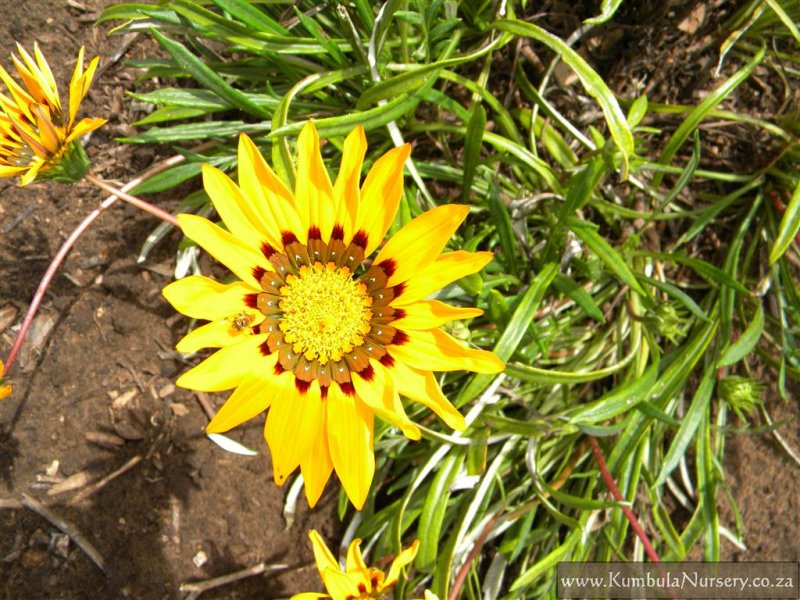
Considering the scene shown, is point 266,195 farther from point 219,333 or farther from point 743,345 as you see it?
point 743,345

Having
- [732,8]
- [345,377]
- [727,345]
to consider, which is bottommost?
[345,377]

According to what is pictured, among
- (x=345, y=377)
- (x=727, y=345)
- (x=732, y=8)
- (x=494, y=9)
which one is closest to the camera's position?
(x=345, y=377)

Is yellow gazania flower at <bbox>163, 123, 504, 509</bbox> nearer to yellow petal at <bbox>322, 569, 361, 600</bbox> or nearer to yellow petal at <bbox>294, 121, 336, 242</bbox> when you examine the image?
yellow petal at <bbox>294, 121, 336, 242</bbox>

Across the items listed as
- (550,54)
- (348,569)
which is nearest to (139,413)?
(348,569)

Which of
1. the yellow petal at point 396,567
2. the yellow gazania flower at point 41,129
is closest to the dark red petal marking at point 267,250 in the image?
the yellow gazania flower at point 41,129

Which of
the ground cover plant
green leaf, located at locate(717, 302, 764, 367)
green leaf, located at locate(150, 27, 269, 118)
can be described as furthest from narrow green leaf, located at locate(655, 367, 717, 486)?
green leaf, located at locate(150, 27, 269, 118)

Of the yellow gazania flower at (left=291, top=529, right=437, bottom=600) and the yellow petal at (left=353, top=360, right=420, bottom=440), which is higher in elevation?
the yellow petal at (left=353, top=360, right=420, bottom=440)

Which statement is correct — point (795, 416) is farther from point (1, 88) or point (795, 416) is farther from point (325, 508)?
point (1, 88)
